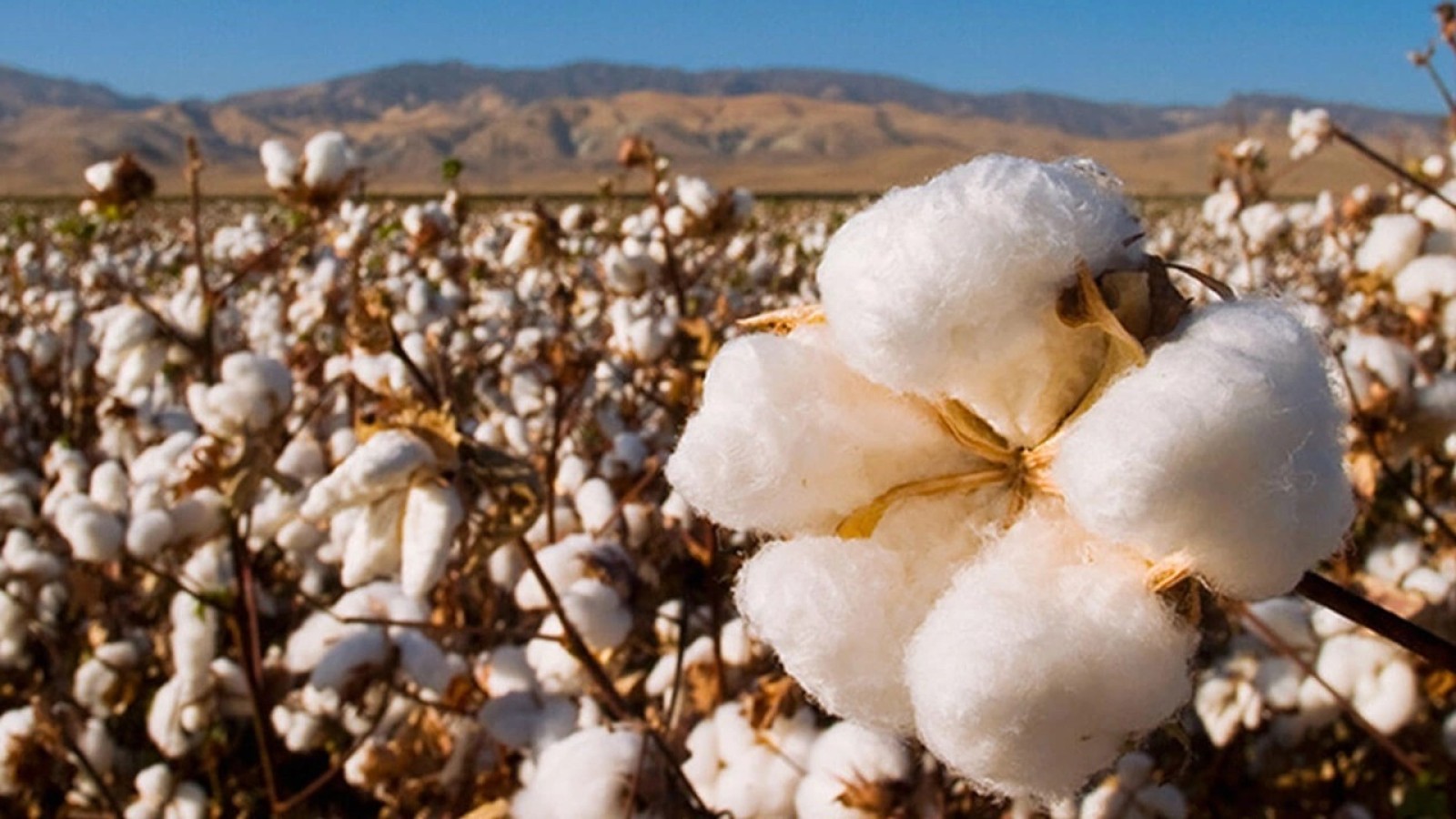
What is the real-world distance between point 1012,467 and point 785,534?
Answer: 177mm

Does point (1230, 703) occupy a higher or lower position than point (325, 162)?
lower

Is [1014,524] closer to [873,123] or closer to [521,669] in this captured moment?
[521,669]

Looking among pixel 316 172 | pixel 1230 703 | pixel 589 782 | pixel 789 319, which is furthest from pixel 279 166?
pixel 789 319

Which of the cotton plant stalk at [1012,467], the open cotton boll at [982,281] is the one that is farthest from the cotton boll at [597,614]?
the open cotton boll at [982,281]

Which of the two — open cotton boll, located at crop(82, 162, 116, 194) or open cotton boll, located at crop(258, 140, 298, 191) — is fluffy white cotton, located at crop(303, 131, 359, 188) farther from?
open cotton boll, located at crop(82, 162, 116, 194)

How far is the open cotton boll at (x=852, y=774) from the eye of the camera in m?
1.80

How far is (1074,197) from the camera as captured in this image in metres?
0.85

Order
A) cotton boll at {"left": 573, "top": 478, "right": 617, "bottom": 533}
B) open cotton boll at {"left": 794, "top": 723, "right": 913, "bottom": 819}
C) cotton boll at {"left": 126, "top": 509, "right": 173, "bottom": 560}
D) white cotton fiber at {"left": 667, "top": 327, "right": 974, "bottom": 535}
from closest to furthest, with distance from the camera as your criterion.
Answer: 1. white cotton fiber at {"left": 667, "top": 327, "right": 974, "bottom": 535}
2. open cotton boll at {"left": 794, "top": 723, "right": 913, "bottom": 819}
3. cotton boll at {"left": 126, "top": 509, "right": 173, "bottom": 560}
4. cotton boll at {"left": 573, "top": 478, "right": 617, "bottom": 533}

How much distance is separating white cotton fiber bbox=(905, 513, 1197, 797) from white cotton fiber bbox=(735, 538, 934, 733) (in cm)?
7

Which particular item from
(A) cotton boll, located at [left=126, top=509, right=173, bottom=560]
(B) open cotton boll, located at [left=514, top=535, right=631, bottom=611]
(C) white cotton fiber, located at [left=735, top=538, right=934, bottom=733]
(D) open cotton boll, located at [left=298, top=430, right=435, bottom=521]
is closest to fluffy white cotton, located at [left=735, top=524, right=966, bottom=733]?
(C) white cotton fiber, located at [left=735, top=538, right=934, bottom=733]

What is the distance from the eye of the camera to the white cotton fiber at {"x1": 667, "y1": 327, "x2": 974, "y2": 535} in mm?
911

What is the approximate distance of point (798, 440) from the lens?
0.90 metres

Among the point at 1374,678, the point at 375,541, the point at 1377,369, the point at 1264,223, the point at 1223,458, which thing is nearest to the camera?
the point at 1223,458

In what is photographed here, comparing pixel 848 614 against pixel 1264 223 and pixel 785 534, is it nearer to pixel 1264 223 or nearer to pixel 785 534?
pixel 785 534
